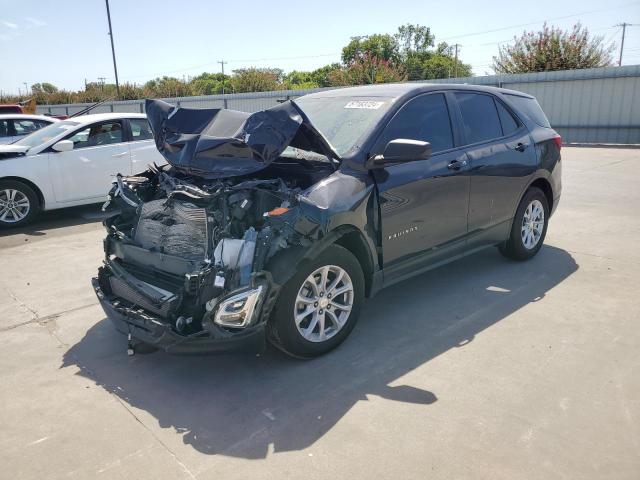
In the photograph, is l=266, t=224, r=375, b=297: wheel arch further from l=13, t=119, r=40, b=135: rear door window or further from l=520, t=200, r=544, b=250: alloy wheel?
l=13, t=119, r=40, b=135: rear door window

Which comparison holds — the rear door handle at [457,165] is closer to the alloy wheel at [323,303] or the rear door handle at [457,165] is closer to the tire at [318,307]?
the tire at [318,307]

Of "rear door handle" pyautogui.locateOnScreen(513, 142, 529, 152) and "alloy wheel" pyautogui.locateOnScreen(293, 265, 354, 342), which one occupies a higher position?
"rear door handle" pyautogui.locateOnScreen(513, 142, 529, 152)

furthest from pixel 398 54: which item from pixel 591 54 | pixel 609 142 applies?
pixel 609 142

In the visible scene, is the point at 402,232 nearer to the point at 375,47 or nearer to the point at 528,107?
the point at 528,107

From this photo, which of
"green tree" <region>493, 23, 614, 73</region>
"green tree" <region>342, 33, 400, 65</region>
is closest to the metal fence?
"green tree" <region>493, 23, 614, 73</region>

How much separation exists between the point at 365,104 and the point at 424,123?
20.3 inches

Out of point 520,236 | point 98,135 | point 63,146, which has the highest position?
point 98,135

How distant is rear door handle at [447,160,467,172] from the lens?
452 cm

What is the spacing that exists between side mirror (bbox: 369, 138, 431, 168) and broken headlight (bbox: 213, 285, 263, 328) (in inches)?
52.6

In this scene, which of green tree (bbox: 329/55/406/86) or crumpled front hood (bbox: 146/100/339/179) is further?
green tree (bbox: 329/55/406/86)

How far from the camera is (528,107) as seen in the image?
585 cm

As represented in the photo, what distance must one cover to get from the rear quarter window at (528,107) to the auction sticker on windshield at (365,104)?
6.39 feet

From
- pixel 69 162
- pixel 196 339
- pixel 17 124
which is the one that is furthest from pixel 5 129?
pixel 196 339

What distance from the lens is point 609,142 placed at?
Result: 19.1 metres
